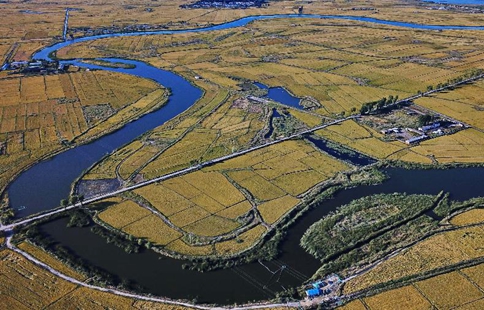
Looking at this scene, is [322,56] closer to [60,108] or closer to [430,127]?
[430,127]

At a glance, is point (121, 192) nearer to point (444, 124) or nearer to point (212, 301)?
point (212, 301)

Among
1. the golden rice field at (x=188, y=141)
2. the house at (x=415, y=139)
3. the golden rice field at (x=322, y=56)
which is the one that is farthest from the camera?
the golden rice field at (x=322, y=56)

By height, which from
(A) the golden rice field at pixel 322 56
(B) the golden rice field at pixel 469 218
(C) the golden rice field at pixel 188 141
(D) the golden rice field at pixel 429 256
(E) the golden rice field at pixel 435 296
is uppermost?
(A) the golden rice field at pixel 322 56

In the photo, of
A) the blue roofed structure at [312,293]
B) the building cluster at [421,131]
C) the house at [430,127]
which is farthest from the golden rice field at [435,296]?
the house at [430,127]

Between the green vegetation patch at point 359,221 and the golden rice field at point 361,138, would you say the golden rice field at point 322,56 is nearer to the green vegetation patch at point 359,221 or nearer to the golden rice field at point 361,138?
the golden rice field at point 361,138

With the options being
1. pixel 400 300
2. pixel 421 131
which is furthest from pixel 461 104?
pixel 400 300

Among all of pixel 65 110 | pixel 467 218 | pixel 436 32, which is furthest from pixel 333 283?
pixel 436 32

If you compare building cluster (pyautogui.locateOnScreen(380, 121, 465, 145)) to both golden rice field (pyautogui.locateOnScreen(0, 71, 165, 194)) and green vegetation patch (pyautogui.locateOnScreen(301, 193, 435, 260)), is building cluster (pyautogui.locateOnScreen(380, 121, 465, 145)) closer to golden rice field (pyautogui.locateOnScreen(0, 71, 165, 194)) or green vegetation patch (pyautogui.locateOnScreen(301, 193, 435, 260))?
green vegetation patch (pyautogui.locateOnScreen(301, 193, 435, 260))
